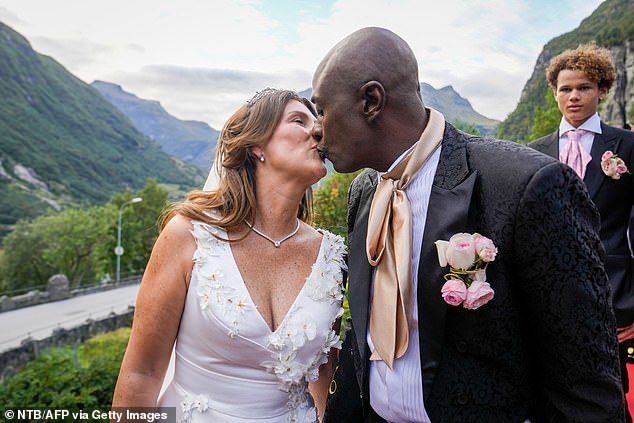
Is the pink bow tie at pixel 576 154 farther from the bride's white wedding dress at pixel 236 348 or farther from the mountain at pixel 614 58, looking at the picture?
the mountain at pixel 614 58

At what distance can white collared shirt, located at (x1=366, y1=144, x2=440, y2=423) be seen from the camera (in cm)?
190

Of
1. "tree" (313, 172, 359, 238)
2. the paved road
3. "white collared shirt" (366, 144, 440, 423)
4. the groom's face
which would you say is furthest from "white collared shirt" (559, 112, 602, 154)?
the paved road

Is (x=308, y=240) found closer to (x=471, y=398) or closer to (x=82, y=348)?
(x=471, y=398)

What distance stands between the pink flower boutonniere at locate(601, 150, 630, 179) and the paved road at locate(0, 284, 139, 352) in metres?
21.2

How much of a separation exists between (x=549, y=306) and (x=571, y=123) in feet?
8.52

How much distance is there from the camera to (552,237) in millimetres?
1596

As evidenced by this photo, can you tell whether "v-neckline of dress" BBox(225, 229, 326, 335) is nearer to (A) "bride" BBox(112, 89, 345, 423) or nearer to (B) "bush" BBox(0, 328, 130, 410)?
(A) "bride" BBox(112, 89, 345, 423)

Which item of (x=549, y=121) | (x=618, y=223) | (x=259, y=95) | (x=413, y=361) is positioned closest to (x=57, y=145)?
(x=549, y=121)

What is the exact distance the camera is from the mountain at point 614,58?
71.2 metres

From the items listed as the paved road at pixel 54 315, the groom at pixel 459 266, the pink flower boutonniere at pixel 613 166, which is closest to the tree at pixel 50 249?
the paved road at pixel 54 315

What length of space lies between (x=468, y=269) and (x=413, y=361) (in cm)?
48

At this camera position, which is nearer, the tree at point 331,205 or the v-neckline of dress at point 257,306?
the v-neckline of dress at point 257,306

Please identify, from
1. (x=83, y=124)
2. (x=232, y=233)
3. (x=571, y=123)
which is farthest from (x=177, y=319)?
(x=83, y=124)

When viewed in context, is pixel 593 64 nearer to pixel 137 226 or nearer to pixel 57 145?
pixel 137 226
